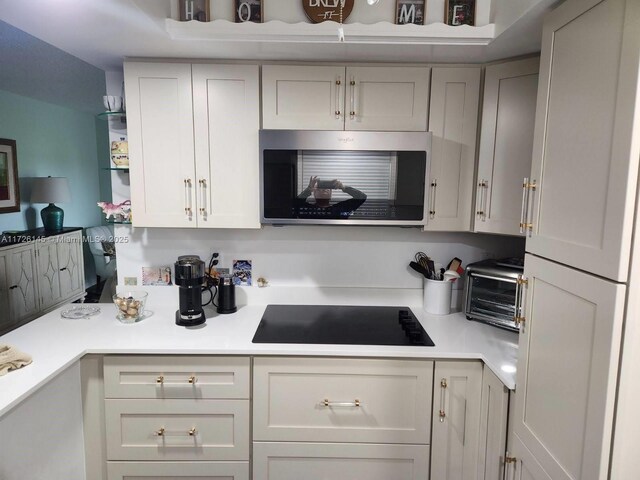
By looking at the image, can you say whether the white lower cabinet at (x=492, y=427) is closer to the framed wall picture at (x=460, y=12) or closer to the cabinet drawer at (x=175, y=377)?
the cabinet drawer at (x=175, y=377)

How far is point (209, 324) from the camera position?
190 centimetres

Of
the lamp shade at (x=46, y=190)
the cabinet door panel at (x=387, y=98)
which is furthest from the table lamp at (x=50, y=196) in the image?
the cabinet door panel at (x=387, y=98)

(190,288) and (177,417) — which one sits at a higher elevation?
(190,288)

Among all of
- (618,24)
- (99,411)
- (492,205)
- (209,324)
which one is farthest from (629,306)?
(99,411)

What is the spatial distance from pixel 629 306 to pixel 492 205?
96 cm

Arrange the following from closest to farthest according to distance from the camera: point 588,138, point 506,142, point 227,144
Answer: point 588,138 → point 506,142 → point 227,144

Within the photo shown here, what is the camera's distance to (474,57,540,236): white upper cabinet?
65.9 inches

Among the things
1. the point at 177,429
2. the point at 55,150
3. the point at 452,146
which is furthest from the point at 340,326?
the point at 55,150

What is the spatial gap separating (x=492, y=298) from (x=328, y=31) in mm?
1393

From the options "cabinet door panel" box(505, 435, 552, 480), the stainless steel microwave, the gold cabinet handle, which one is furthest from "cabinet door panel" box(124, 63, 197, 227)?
"cabinet door panel" box(505, 435, 552, 480)

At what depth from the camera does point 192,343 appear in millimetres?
1674

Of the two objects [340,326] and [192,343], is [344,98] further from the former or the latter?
[192,343]

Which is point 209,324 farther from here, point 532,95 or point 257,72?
point 532,95

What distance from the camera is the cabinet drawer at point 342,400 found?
65.1 inches
